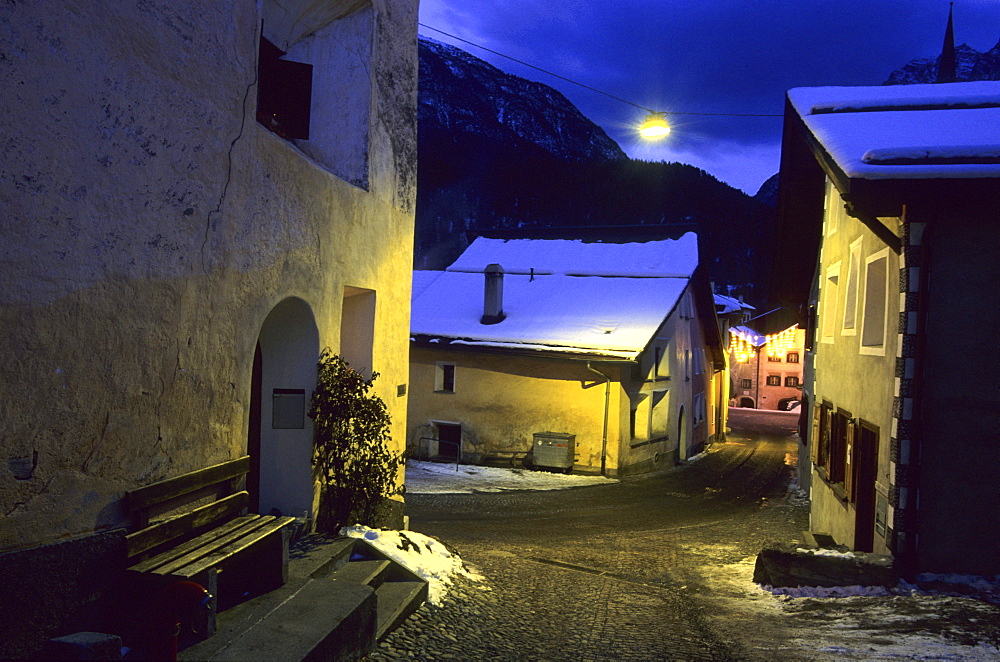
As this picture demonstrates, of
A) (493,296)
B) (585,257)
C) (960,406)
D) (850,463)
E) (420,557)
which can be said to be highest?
(585,257)

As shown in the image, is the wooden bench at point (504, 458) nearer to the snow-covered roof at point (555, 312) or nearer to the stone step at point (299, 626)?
the snow-covered roof at point (555, 312)

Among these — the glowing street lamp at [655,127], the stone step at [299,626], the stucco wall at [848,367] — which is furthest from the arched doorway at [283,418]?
the glowing street lamp at [655,127]

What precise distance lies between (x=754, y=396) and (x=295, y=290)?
5236cm

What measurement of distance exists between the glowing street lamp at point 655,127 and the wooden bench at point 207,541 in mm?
12239

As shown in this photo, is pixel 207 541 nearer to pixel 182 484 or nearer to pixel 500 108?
pixel 182 484

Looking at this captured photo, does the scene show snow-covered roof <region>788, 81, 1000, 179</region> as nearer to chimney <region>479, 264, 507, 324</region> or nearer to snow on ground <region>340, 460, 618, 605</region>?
snow on ground <region>340, 460, 618, 605</region>

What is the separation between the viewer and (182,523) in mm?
4527

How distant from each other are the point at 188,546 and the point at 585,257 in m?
21.4

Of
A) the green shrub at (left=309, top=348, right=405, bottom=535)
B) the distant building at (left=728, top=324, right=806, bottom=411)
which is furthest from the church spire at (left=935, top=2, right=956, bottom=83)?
the distant building at (left=728, top=324, right=806, bottom=411)

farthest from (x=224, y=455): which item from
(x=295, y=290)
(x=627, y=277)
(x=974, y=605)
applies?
(x=627, y=277)

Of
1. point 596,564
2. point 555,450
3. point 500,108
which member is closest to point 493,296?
point 555,450

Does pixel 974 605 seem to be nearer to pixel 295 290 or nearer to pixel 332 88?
pixel 295 290

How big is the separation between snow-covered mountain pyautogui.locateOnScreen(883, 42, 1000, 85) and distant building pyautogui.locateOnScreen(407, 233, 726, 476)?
325 feet

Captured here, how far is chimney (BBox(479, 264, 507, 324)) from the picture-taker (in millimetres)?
21438
